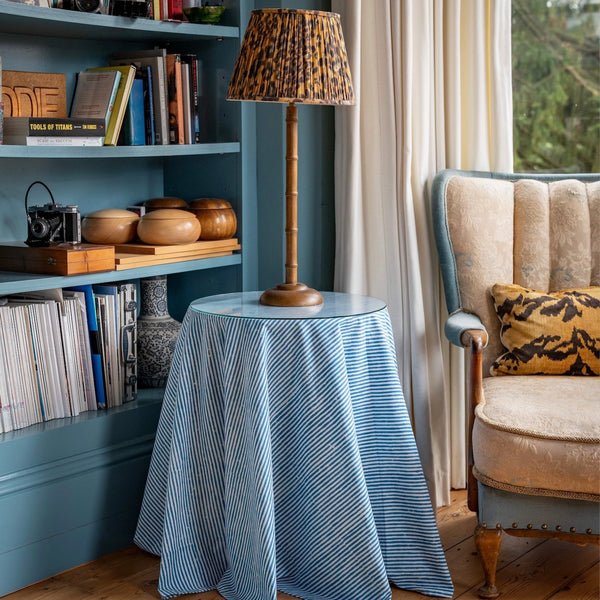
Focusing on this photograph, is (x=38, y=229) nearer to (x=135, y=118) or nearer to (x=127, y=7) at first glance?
(x=135, y=118)

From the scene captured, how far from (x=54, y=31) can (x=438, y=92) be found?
1.09 meters

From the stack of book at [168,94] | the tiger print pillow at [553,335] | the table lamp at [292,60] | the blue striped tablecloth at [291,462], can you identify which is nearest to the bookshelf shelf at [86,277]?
the blue striped tablecloth at [291,462]

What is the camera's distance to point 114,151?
2266mm

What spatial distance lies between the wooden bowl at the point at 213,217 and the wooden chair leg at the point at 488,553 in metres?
1.08

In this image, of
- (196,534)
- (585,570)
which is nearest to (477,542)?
(585,570)

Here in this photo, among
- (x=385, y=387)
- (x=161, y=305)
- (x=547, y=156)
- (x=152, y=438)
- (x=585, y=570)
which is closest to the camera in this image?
(x=385, y=387)

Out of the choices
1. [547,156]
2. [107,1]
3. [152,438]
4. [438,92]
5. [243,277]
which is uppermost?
[107,1]

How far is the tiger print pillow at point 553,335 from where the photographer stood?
232 cm

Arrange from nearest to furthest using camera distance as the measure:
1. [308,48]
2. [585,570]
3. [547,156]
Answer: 1. [308,48]
2. [585,570]
3. [547,156]

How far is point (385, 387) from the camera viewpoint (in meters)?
2.09

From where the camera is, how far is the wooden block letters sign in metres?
2.31

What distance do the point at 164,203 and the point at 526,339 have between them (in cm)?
107

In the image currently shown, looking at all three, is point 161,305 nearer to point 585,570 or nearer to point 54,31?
point 54,31

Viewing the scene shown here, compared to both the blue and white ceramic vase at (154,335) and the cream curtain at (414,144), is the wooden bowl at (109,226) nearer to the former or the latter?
the blue and white ceramic vase at (154,335)
